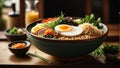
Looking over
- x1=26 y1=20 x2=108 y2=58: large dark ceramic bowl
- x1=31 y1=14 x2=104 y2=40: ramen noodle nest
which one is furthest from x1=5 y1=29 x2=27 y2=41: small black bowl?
x1=26 y1=20 x2=108 y2=58: large dark ceramic bowl

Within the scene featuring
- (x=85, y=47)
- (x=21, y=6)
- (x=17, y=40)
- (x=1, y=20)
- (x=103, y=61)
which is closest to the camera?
(x=85, y=47)

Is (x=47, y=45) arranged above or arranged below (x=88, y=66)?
above

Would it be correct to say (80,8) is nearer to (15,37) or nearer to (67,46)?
(15,37)

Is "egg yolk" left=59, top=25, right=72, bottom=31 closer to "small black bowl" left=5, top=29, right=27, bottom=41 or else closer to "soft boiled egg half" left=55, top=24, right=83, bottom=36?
"soft boiled egg half" left=55, top=24, right=83, bottom=36

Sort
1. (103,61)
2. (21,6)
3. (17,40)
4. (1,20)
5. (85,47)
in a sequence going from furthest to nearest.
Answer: (1,20) → (21,6) → (17,40) → (103,61) → (85,47)

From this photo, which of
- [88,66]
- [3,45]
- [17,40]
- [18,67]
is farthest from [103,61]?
[3,45]

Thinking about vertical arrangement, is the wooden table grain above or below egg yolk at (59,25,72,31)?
below

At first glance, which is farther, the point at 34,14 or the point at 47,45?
the point at 34,14

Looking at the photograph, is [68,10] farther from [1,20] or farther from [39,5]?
[1,20]
